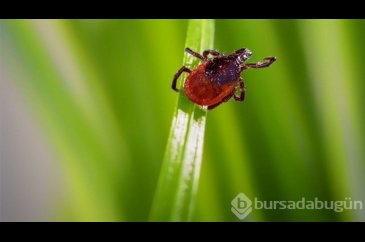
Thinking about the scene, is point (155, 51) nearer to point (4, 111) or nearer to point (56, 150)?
point (56, 150)

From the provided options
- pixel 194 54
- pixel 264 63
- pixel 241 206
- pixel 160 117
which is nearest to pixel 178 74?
pixel 194 54

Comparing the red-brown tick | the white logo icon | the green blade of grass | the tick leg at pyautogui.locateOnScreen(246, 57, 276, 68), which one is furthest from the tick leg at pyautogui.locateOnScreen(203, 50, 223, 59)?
the white logo icon

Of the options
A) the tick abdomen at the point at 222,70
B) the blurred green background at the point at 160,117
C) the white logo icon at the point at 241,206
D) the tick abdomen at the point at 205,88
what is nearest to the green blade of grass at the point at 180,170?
the tick abdomen at the point at 205,88

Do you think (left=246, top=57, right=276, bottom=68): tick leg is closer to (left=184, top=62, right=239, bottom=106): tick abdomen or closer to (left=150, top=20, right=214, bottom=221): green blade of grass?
(left=184, top=62, right=239, bottom=106): tick abdomen

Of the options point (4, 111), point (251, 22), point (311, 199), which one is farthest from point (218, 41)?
point (4, 111)

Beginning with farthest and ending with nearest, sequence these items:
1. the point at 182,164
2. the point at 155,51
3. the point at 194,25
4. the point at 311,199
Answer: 1. the point at 311,199
2. the point at 155,51
3. the point at 194,25
4. the point at 182,164

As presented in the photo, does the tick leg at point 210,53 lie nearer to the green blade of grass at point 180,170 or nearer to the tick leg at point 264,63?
the tick leg at point 264,63
